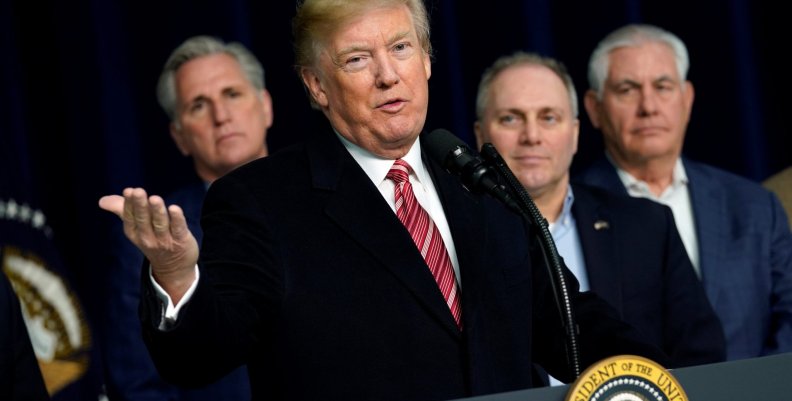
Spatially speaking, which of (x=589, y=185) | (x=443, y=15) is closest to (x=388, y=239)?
(x=589, y=185)

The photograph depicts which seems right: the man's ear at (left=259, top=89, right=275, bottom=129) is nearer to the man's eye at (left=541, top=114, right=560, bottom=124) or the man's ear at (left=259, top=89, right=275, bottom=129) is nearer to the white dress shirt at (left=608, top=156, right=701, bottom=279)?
the man's eye at (left=541, top=114, right=560, bottom=124)

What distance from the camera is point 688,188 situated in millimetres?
3699

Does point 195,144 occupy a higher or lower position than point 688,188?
higher

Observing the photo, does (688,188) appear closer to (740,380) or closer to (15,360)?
(740,380)

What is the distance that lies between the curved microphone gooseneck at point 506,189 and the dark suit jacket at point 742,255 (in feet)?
5.90

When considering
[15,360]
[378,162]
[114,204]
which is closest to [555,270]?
[378,162]

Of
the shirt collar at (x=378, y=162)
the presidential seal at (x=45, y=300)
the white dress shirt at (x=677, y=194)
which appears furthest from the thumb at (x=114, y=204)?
the white dress shirt at (x=677, y=194)

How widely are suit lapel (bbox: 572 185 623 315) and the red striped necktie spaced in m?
1.17

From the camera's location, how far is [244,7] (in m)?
3.99

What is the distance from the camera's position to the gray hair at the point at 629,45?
384 cm

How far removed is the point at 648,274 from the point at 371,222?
1.40 m

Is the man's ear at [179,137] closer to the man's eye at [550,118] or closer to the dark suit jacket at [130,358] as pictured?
the dark suit jacket at [130,358]

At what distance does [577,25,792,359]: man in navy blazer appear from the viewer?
3.44 m

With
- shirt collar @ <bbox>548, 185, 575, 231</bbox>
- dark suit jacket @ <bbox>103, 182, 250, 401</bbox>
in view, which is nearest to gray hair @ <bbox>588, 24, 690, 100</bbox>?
shirt collar @ <bbox>548, 185, 575, 231</bbox>
